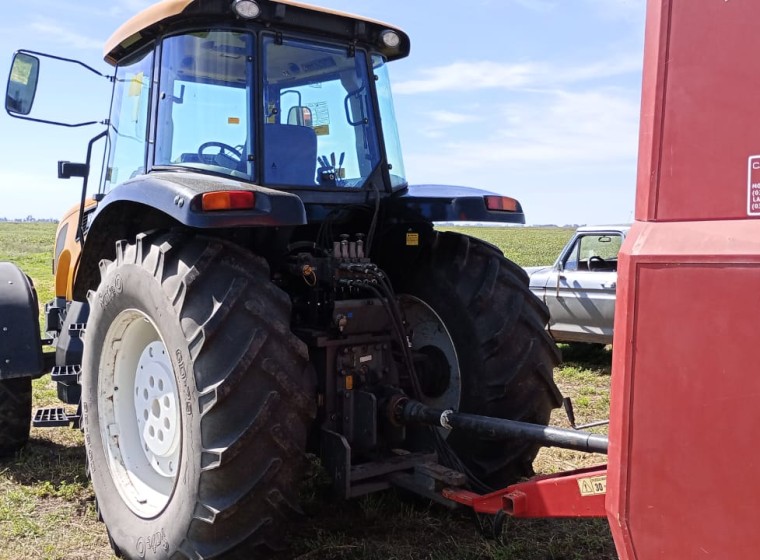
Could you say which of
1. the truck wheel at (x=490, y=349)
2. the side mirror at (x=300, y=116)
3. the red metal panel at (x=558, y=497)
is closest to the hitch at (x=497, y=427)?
the red metal panel at (x=558, y=497)

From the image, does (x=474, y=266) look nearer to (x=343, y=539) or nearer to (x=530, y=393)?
(x=530, y=393)

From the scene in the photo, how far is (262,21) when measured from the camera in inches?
139

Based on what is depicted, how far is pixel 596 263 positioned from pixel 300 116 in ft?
18.4

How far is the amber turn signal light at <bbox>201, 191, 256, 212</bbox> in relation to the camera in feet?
9.23

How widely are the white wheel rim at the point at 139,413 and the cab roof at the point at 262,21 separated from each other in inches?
54.5

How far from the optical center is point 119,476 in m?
3.54

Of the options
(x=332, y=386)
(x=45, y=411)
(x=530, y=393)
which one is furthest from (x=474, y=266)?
(x=45, y=411)

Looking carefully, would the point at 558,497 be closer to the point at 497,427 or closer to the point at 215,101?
the point at 497,427

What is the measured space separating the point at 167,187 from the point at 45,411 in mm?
2372

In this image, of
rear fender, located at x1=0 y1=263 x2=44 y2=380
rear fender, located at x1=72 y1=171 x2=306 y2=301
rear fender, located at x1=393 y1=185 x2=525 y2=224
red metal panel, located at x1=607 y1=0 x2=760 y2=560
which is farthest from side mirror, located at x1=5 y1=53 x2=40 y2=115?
red metal panel, located at x1=607 y1=0 x2=760 y2=560

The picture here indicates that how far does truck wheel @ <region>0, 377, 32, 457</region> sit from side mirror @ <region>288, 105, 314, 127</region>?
2481mm

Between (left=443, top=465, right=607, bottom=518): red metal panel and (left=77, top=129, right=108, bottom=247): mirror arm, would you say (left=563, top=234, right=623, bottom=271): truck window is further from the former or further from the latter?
(left=443, top=465, right=607, bottom=518): red metal panel

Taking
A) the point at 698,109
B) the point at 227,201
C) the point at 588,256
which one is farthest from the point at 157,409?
the point at 588,256

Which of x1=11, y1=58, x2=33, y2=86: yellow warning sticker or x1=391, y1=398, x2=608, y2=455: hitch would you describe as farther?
x1=11, y1=58, x2=33, y2=86: yellow warning sticker
